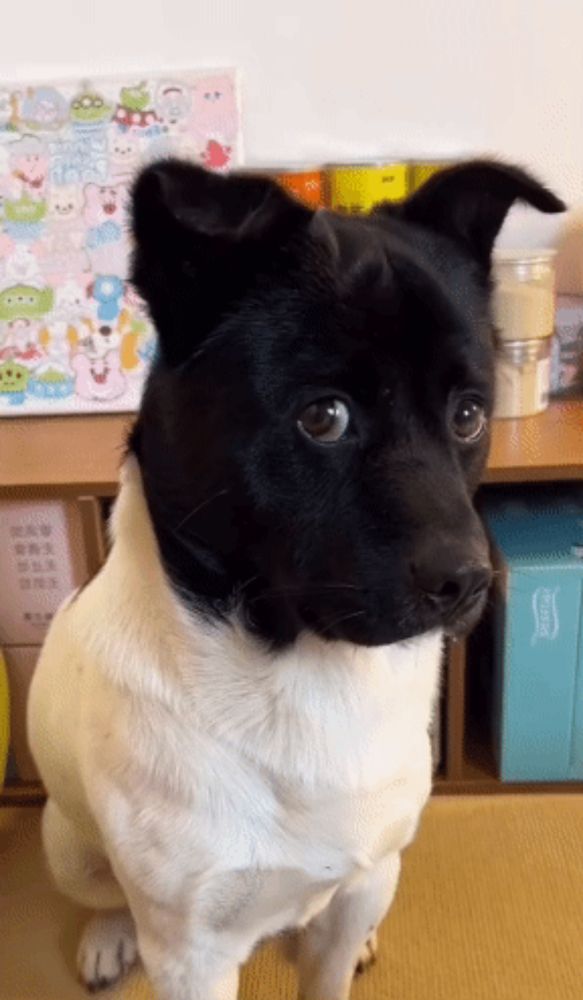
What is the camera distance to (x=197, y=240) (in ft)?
2.17

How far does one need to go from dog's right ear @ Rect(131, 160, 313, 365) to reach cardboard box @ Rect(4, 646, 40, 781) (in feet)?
2.95

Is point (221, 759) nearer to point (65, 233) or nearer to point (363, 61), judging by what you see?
point (65, 233)

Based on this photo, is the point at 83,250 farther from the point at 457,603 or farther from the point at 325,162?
the point at 457,603

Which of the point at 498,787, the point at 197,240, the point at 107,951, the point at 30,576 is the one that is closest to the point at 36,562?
the point at 30,576

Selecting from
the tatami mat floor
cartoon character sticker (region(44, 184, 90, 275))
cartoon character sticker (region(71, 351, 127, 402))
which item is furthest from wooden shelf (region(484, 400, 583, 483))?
cartoon character sticker (region(44, 184, 90, 275))

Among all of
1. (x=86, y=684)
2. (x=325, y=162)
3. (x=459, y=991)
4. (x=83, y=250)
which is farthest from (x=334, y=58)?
(x=459, y=991)

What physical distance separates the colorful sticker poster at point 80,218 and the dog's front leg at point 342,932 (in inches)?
33.8

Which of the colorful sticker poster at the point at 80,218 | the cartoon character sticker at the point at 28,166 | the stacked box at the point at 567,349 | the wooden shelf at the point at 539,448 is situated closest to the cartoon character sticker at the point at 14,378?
the colorful sticker poster at the point at 80,218

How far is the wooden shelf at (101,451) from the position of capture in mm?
1323

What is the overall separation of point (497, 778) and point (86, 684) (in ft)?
2.72

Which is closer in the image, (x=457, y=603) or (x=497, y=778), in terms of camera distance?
(x=457, y=603)

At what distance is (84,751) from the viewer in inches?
33.7

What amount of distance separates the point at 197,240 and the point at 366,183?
0.91 m

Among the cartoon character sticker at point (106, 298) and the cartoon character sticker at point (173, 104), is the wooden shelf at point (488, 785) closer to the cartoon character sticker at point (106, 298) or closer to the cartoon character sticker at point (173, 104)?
the cartoon character sticker at point (106, 298)
